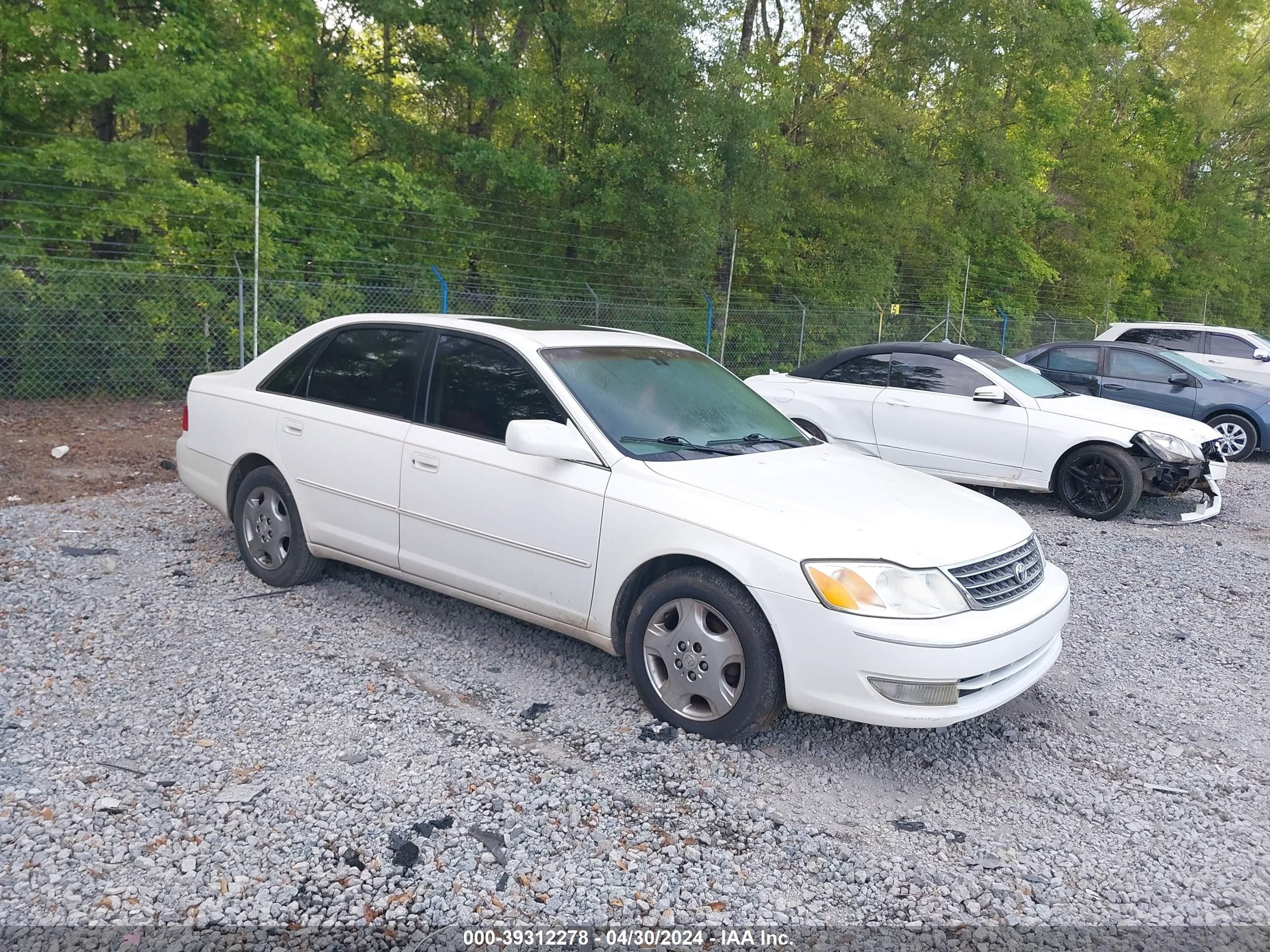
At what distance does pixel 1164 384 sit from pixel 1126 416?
3776mm

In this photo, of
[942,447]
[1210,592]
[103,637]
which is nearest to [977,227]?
[942,447]

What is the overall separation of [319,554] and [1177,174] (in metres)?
33.6

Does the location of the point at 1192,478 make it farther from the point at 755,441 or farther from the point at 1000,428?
the point at 755,441

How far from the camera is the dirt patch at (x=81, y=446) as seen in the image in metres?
8.00

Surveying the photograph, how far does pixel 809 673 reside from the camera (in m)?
3.57

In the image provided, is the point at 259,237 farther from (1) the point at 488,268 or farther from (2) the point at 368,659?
(2) the point at 368,659

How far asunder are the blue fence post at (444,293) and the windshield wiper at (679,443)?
7.96m

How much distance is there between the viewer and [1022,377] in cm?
914

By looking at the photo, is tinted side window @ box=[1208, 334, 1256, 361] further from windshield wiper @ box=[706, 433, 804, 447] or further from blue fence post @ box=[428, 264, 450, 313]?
windshield wiper @ box=[706, 433, 804, 447]

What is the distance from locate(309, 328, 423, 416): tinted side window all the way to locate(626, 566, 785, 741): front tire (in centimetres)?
183

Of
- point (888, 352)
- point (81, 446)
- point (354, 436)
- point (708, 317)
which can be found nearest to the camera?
point (354, 436)

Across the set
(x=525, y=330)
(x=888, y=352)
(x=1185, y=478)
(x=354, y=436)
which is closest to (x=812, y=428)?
(x=888, y=352)

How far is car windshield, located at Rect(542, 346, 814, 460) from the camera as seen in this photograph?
438cm

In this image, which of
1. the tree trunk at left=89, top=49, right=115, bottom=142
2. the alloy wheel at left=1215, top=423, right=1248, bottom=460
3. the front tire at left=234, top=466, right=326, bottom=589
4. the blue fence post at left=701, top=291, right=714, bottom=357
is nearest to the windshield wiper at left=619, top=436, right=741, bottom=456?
the front tire at left=234, top=466, right=326, bottom=589
